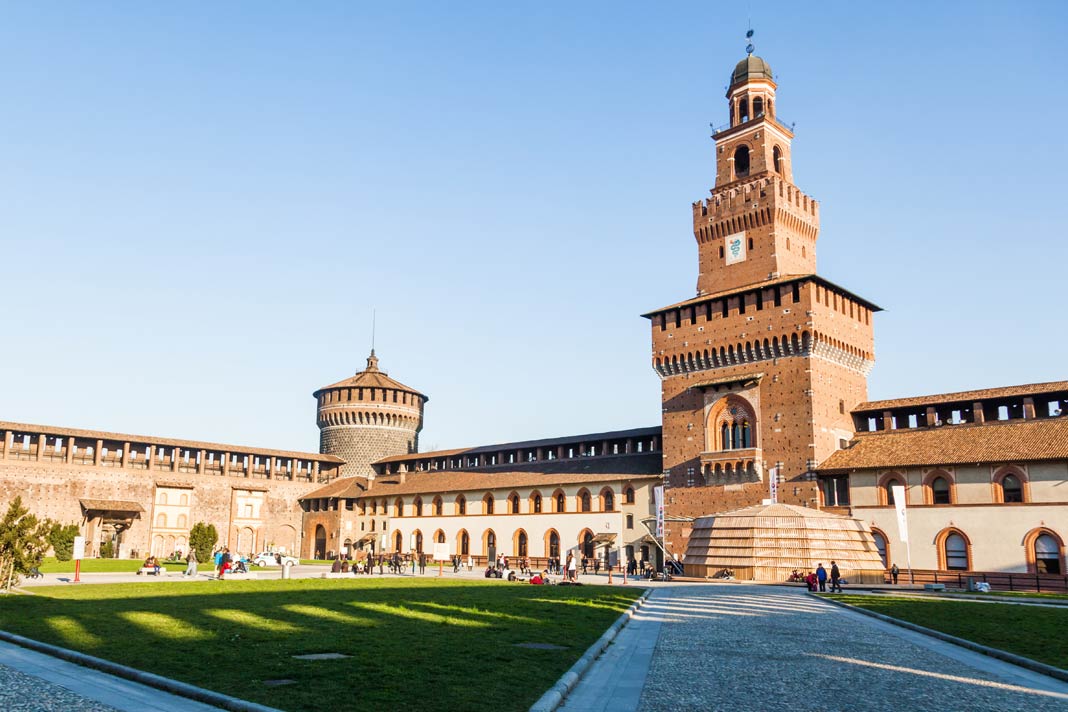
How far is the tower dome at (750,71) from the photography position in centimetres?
5766

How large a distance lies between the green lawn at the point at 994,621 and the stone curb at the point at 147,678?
1266cm

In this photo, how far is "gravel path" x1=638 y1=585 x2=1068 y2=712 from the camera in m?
10.8

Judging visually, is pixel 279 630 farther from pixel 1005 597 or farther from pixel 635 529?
pixel 635 529

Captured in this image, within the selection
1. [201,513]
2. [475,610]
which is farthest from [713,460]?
[201,513]

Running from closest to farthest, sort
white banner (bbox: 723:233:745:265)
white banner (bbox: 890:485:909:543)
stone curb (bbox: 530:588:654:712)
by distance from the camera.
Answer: stone curb (bbox: 530:588:654:712) → white banner (bbox: 890:485:909:543) → white banner (bbox: 723:233:745:265)

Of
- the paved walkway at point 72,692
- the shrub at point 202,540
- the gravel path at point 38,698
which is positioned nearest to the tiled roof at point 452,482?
the shrub at point 202,540

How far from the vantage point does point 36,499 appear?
200ft

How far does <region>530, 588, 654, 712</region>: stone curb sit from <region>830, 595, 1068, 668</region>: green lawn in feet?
24.0

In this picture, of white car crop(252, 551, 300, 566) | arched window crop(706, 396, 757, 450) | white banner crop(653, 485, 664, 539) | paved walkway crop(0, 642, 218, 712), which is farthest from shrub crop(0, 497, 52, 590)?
arched window crop(706, 396, 757, 450)

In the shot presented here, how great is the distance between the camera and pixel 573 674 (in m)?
11.9

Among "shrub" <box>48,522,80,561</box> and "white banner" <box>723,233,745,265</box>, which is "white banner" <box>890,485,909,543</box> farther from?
"shrub" <box>48,522,80,561</box>

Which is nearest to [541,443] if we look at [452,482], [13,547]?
[452,482]

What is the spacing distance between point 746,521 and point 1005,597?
43.7 ft

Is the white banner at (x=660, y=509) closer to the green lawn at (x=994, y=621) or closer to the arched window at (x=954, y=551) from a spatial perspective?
the arched window at (x=954, y=551)
